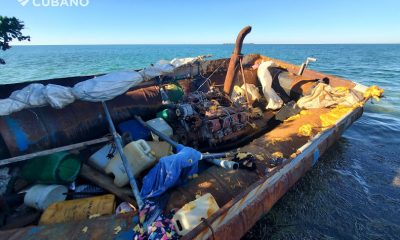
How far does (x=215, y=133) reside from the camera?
636 centimetres

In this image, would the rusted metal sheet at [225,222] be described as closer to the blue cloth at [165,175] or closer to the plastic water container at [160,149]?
the blue cloth at [165,175]

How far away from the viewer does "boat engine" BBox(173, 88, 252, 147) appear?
632 cm

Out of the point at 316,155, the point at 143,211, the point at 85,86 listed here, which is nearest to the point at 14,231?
the point at 143,211

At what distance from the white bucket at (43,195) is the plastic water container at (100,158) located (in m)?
0.80

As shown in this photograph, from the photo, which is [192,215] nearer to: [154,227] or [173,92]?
[154,227]

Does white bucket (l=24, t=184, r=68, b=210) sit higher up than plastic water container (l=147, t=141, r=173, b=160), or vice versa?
plastic water container (l=147, t=141, r=173, b=160)

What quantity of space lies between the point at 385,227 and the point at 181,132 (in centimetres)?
516

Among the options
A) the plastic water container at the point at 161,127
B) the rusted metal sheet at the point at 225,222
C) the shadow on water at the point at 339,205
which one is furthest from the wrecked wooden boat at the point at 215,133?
the shadow on water at the point at 339,205

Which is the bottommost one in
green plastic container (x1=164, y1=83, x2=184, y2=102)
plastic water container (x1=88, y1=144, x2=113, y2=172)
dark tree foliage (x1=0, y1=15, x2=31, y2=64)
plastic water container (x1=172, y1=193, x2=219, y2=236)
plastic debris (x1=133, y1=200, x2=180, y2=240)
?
plastic water container (x1=88, y1=144, x2=113, y2=172)

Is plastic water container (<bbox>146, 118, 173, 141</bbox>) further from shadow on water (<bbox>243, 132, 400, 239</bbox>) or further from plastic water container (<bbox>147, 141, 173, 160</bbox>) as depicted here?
shadow on water (<bbox>243, 132, 400, 239</bbox>)

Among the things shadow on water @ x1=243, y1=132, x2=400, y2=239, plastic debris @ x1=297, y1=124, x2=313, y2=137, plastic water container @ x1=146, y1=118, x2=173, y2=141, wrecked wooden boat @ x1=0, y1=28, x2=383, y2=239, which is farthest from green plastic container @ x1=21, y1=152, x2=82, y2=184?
plastic debris @ x1=297, y1=124, x2=313, y2=137

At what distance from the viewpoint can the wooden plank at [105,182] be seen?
408 cm

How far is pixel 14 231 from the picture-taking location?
3.12 meters

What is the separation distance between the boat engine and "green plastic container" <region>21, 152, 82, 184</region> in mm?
2580
